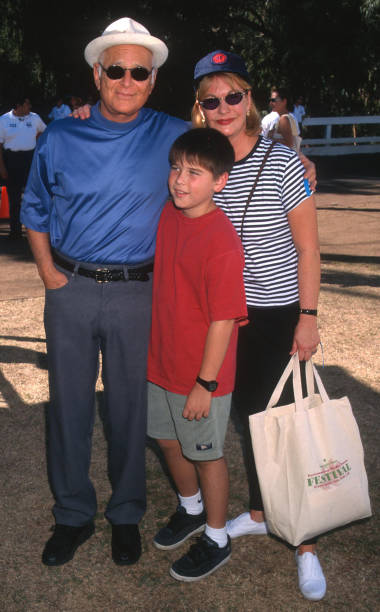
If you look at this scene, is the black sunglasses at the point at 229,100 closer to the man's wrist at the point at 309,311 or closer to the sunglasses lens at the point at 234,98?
the sunglasses lens at the point at 234,98

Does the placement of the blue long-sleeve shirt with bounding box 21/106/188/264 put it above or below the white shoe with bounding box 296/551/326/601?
above

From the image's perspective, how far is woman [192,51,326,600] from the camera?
106 inches

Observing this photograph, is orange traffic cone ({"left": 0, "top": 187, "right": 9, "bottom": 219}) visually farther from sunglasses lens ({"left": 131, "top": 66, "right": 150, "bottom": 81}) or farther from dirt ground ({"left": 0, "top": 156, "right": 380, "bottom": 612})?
sunglasses lens ({"left": 131, "top": 66, "right": 150, "bottom": 81})

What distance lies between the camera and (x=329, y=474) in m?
2.71

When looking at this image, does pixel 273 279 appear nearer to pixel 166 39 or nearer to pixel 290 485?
pixel 290 485

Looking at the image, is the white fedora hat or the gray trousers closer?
the white fedora hat

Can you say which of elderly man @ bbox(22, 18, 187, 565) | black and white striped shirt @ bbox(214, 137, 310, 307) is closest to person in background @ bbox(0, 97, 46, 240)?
elderly man @ bbox(22, 18, 187, 565)

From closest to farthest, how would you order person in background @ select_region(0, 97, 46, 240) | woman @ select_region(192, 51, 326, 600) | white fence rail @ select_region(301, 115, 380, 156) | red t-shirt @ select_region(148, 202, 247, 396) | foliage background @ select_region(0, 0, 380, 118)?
red t-shirt @ select_region(148, 202, 247, 396)
woman @ select_region(192, 51, 326, 600)
person in background @ select_region(0, 97, 46, 240)
white fence rail @ select_region(301, 115, 380, 156)
foliage background @ select_region(0, 0, 380, 118)

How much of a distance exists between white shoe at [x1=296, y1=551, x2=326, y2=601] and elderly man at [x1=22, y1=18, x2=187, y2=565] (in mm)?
693

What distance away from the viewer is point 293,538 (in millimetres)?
2758

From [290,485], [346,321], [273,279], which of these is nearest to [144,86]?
[273,279]

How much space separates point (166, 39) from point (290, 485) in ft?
82.9

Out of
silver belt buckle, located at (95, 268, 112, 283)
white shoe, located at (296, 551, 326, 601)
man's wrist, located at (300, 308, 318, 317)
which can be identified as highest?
silver belt buckle, located at (95, 268, 112, 283)

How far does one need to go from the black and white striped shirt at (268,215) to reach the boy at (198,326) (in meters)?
0.11
